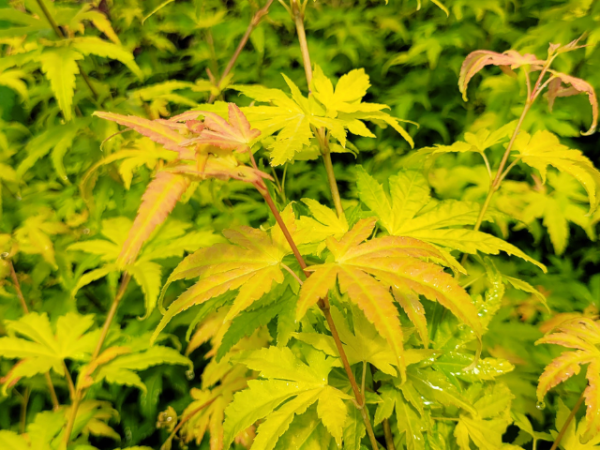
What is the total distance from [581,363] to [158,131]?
90cm

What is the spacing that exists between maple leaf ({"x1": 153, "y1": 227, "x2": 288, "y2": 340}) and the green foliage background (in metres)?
0.47

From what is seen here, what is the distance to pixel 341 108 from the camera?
2.79 ft

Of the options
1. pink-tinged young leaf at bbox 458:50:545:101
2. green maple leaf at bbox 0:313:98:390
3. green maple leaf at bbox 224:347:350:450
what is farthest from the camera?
green maple leaf at bbox 0:313:98:390

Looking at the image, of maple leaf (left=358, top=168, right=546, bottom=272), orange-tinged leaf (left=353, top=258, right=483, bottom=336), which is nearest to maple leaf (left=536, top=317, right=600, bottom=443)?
maple leaf (left=358, top=168, right=546, bottom=272)

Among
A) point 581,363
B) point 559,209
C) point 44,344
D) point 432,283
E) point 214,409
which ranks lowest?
point 214,409

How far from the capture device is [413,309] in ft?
1.86

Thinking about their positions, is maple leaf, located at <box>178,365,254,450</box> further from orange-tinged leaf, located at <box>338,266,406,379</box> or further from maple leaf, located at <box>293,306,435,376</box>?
orange-tinged leaf, located at <box>338,266,406,379</box>

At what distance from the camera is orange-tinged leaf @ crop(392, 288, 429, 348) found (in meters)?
0.56

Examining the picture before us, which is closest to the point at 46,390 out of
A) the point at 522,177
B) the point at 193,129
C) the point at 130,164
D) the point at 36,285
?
the point at 36,285

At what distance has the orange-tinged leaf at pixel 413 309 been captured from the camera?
56 centimetres

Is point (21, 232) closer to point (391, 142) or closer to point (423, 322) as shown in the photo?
point (423, 322)

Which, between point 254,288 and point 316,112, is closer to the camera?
point 254,288

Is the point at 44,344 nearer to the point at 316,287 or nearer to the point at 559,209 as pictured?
the point at 316,287

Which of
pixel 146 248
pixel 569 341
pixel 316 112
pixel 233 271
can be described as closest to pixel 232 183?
pixel 146 248
